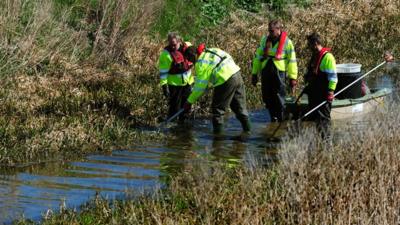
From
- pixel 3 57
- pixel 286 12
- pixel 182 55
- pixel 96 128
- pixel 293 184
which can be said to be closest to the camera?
pixel 293 184

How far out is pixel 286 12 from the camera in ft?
78.4

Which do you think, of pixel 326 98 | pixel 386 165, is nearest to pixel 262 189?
pixel 386 165

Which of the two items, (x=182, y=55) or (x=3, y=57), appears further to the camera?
(x=3, y=57)

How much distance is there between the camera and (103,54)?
705 inches

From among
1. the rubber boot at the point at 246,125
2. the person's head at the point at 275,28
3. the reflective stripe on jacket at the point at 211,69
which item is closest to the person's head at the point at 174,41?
the reflective stripe on jacket at the point at 211,69

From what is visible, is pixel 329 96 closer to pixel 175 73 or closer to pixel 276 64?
pixel 276 64

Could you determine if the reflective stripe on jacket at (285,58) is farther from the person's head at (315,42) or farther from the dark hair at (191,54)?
the person's head at (315,42)

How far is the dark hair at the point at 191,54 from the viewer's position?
13.9 metres

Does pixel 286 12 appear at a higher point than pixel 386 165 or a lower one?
higher

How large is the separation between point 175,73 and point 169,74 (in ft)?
0.39

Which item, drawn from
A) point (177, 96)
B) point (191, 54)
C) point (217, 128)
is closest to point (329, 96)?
point (217, 128)

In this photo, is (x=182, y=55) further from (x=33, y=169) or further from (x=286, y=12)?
(x=286, y=12)

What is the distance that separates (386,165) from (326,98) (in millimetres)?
4368

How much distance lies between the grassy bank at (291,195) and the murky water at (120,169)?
0.75m
